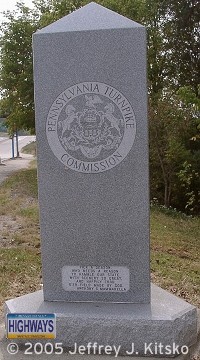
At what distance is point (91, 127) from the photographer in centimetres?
359

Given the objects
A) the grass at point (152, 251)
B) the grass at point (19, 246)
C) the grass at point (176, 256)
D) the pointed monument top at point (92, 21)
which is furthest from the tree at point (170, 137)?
the pointed monument top at point (92, 21)

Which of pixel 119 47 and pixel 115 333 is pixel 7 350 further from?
pixel 119 47

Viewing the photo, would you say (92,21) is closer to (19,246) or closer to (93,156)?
(93,156)

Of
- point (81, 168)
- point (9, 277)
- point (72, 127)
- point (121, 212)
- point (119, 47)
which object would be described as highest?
point (119, 47)

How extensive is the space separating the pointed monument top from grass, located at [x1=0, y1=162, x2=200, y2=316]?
98.7 inches

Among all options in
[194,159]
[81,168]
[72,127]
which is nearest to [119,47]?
[72,127]

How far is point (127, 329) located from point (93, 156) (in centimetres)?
129

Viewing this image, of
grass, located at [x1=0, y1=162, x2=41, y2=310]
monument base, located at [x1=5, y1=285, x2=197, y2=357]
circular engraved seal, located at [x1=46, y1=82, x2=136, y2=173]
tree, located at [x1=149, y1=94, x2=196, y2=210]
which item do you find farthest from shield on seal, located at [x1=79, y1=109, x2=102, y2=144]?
tree, located at [x1=149, y1=94, x2=196, y2=210]

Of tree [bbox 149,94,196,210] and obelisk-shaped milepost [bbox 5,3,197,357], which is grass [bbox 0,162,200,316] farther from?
tree [bbox 149,94,196,210]

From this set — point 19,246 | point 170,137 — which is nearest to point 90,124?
point 19,246

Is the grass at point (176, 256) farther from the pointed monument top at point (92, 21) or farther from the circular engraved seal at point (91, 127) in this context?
the pointed monument top at point (92, 21)

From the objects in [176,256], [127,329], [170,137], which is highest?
[170,137]

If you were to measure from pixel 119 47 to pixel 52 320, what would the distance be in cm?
205

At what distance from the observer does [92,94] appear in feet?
11.6
